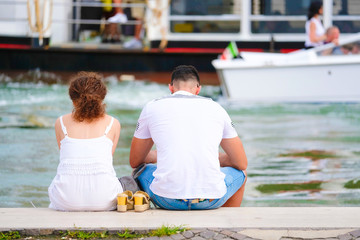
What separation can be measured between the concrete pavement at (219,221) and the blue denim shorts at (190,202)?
0.17 ft

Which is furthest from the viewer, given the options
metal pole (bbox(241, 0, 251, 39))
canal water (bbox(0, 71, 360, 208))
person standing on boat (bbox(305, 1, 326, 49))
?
metal pole (bbox(241, 0, 251, 39))

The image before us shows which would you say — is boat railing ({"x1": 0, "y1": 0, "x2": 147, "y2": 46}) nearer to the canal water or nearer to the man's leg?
the canal water

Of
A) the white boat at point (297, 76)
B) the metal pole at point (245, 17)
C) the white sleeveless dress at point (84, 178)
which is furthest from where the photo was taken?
the metal pole at point (245, 17)

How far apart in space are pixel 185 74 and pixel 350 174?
3583mm

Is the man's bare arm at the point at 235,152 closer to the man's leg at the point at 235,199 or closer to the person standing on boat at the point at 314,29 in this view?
the man's leg at the point at 235,199

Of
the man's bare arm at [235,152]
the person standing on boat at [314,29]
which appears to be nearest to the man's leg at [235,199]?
the man's bare arm at [235,152]

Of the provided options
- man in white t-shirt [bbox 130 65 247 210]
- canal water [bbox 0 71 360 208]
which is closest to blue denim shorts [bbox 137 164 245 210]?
man in white t-shirt [bbox 130 65 247 210]

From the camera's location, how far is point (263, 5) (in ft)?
50.2

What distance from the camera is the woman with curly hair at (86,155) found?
4.10 metres

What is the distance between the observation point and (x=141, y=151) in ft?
14.5

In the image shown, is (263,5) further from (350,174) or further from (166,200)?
(166,200)

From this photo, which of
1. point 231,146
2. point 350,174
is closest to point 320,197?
point 350,174

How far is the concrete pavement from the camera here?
3.72 meters

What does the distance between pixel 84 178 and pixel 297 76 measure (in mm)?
8844
